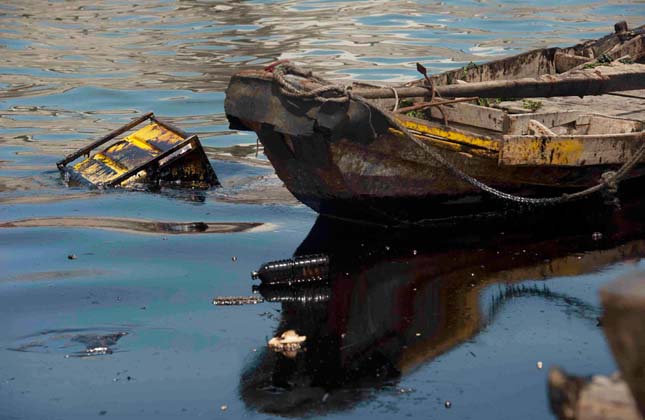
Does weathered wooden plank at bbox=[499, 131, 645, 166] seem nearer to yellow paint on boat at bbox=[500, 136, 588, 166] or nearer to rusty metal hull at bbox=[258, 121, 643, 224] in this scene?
yellow paint on boat at bbox=[500, 136, 588, 166]

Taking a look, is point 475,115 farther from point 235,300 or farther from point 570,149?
point 235,300

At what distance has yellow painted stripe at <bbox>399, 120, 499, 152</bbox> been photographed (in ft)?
28.5

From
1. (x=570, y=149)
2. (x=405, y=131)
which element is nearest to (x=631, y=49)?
(x=570, y=149)

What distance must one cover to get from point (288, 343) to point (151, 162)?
4.31 metres

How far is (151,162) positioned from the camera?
10.7 m

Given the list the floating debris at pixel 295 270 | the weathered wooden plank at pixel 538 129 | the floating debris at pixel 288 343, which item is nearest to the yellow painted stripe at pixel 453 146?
the weathered wooden plank at pixel 538 129

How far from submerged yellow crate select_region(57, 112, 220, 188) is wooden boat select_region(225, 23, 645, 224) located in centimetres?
179

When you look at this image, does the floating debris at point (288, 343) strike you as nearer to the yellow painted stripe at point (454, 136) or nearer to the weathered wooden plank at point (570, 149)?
the yellow painted stripe at point (454, 136)

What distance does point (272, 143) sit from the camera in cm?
898

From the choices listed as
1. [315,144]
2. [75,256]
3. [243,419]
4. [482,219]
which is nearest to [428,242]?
[482,219]

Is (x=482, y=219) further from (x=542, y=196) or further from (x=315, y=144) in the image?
(x=315, y=144)

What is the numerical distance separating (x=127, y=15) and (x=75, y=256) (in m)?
18.9

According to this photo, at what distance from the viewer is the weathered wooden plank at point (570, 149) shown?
8922 millimetres

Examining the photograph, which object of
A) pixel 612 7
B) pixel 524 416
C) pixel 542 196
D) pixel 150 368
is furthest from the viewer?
pixel 612 7
